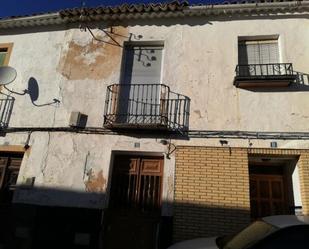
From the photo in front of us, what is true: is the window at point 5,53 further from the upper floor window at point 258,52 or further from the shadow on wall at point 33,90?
the upper floor window at point 258,52

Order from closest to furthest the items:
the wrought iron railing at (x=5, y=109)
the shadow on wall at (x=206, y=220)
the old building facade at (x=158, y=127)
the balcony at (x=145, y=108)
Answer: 1. the shadow on wall at (x=206, y=220)
2. the old building facade at (x=158, y=127)
3. the balcony at (x=145, y=108)
4. the wrought iron railing at (x=5, y=109)

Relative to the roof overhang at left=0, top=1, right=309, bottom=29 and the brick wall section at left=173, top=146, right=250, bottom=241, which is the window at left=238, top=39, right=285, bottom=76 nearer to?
the roof overhang at left=0, top=1, right=309, bottom=29

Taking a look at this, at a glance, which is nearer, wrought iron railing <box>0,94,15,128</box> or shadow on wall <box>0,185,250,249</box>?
shadow on wall <box>0,185,250,249</box>

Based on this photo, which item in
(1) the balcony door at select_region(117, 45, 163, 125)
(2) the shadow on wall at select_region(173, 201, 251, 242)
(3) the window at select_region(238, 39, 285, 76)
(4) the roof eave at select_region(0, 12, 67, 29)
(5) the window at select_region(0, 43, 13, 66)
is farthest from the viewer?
(5) the window at select_region(0, 43, 13, 66)

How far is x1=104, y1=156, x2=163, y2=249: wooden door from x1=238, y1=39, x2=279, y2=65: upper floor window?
327 cm

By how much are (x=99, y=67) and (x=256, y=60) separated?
395 cm

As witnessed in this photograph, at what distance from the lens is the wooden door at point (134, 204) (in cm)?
658

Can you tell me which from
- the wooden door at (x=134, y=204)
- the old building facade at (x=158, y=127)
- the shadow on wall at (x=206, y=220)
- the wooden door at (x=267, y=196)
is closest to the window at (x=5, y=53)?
the old building facade at (x=158, y=127)

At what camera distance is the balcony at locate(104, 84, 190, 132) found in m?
6.93

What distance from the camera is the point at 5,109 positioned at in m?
7.99

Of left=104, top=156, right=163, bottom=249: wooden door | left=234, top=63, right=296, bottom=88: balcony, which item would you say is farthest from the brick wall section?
left=234, top=63, right=296, bottom=88: balcony

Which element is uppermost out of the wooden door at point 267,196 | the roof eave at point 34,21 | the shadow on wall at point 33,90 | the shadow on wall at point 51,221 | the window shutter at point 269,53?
the roof eave at point 34,21

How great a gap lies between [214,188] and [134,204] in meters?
1.81

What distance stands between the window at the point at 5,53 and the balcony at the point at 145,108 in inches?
134
